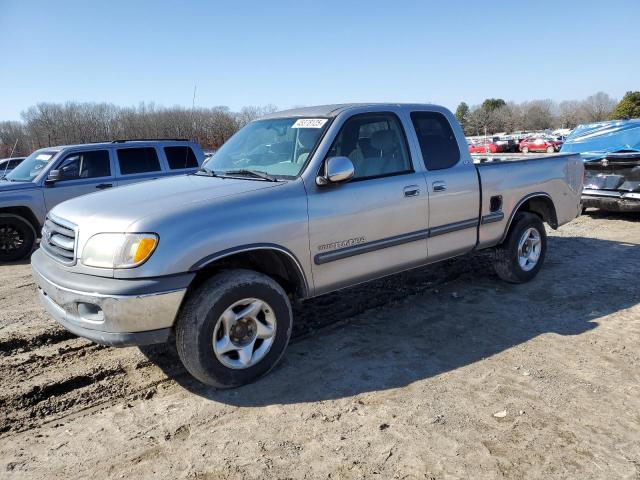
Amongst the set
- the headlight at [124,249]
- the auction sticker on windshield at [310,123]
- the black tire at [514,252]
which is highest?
the auction sticker on windshield at [310,123]

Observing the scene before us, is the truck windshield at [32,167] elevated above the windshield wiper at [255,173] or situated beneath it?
elevated above

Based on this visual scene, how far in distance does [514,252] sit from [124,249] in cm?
A: 417

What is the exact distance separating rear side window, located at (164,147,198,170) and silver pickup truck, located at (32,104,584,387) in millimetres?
5108

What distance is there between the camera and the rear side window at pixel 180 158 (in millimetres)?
9539

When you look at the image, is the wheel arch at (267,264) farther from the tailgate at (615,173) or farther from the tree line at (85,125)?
the tree line at (85,125)

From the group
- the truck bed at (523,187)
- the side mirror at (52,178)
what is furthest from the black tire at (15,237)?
the truck bed at (523,187)

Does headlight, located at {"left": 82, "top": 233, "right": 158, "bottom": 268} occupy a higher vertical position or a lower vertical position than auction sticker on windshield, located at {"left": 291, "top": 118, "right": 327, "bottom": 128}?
lower

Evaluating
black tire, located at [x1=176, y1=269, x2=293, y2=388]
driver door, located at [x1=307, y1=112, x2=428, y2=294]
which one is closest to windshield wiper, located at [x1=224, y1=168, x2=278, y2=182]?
driver door, located at [x1=307, y1=112, x2=428, y2=294]

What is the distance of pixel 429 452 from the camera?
2787mm

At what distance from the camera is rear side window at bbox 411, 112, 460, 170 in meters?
4.65

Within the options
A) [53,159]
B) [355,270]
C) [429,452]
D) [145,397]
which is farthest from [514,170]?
[53,159]

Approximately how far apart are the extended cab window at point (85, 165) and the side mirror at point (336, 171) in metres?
6.47

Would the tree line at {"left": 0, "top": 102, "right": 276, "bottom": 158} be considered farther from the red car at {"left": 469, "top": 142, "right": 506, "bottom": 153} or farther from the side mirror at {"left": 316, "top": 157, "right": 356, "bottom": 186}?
the side mirror at {"left": 316, "top": 157, "right": 356, "bottom": 186}

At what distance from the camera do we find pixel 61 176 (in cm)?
857
